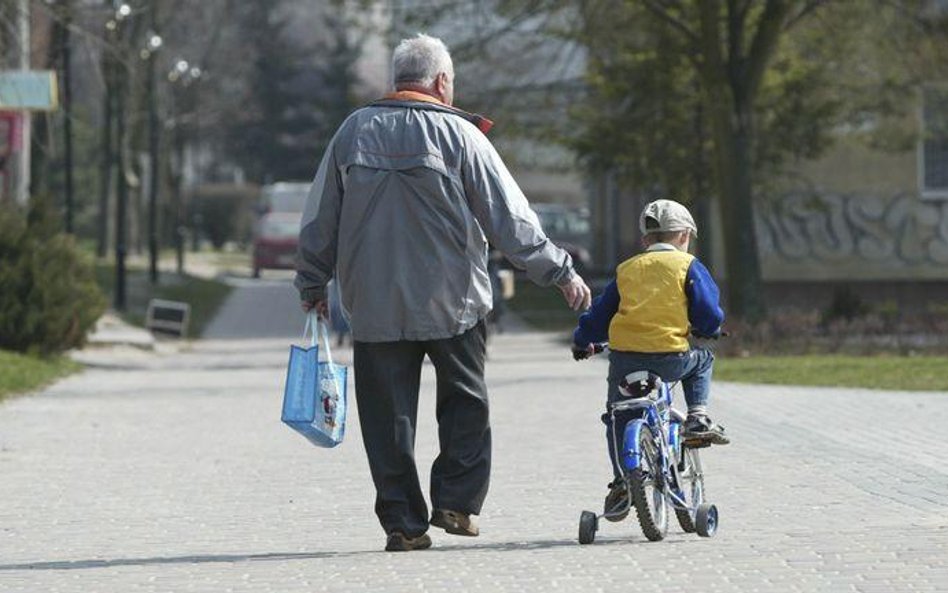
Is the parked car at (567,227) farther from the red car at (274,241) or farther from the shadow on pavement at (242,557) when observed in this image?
the shadow on pavement at (242,557)

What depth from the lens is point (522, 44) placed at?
31.5 meters

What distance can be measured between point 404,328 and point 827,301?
29.6 meters

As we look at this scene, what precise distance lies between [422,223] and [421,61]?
0.64 metres

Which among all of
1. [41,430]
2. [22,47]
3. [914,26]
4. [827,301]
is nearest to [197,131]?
[827,301]

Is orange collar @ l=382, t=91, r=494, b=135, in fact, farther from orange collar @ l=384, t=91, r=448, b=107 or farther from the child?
the child

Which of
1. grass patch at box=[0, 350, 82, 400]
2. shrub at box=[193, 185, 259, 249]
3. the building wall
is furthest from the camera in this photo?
shrub at box=[193, 185, 259, 249]

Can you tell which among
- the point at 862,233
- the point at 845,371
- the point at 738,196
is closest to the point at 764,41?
the point at 738,196

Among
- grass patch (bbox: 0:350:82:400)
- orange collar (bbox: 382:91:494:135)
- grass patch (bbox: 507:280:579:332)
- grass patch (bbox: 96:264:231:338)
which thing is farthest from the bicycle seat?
grass patch (bbox: 96:264:231:338)

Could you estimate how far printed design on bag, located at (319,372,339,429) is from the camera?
344 inches

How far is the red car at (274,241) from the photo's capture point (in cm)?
5612

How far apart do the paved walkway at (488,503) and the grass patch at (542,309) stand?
54.7 feet

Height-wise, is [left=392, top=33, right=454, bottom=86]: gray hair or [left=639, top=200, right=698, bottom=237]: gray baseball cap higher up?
[left=392, top=33, right=454, bottom=86]: gray hair

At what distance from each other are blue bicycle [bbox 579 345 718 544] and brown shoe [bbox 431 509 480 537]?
1.39 ft

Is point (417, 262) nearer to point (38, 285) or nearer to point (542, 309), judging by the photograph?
point (38, 285)
